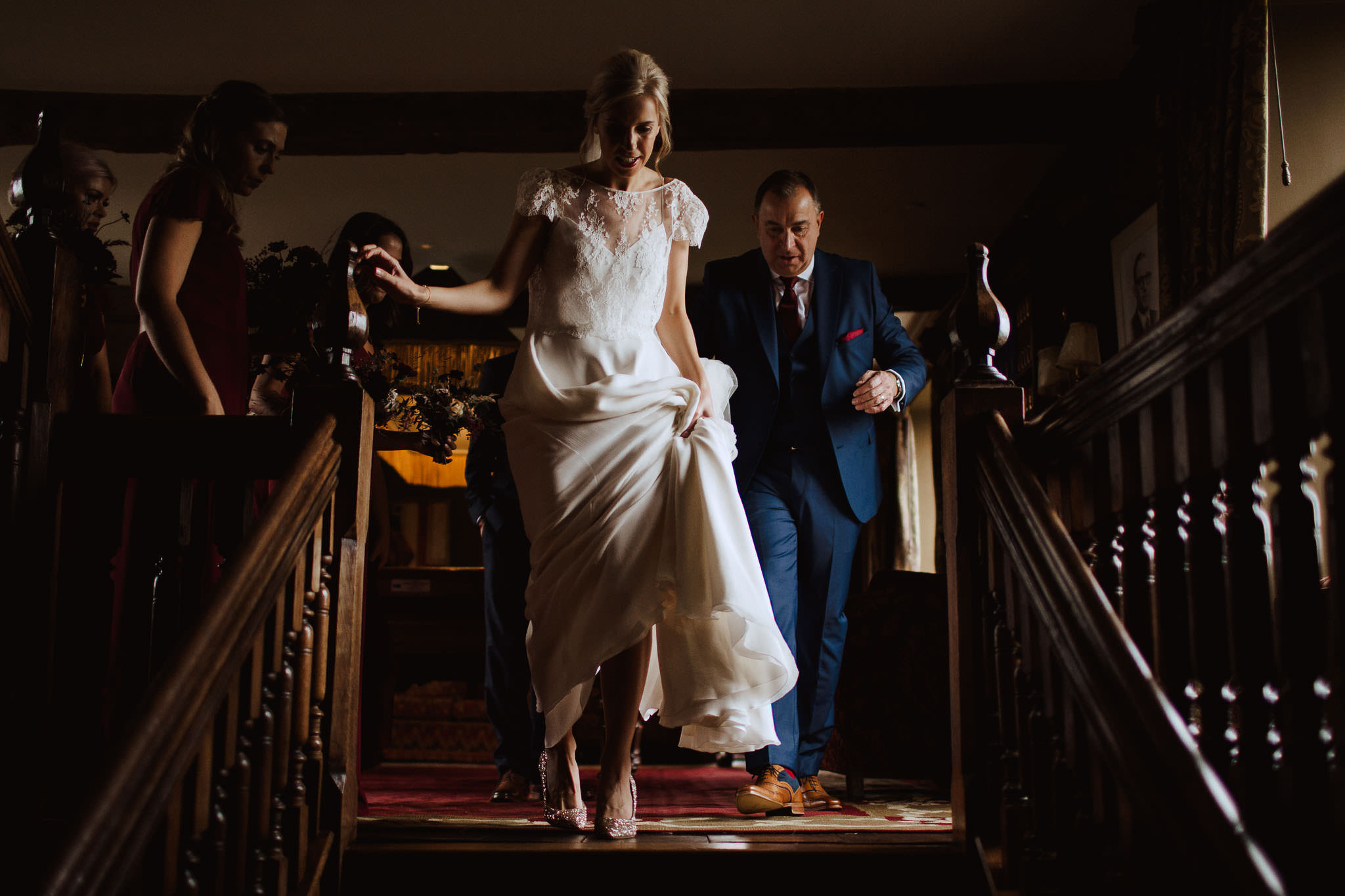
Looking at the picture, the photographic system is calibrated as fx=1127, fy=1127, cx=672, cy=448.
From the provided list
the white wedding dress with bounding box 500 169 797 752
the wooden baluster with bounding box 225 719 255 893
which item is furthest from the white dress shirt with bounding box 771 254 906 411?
the wooden baluster with bounding box 225 719 255 893

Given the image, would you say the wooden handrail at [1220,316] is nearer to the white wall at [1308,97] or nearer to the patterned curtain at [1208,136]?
the patterned curtain at [1208,136]

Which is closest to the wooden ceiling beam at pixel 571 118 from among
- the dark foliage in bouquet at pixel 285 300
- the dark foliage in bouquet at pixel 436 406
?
the dark foliage in bouquet at pixel 285 300

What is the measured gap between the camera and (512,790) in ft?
11.0

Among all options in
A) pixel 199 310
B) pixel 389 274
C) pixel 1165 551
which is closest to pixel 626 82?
pixel 389 274

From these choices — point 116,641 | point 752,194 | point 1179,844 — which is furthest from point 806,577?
point 752,194

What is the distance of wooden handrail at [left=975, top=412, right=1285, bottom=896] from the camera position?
1.16m

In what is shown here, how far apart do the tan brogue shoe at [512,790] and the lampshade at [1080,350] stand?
3947 millimetres

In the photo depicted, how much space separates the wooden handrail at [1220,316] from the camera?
1.26 meters

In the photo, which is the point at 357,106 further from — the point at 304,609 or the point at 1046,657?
the point at 1046,657

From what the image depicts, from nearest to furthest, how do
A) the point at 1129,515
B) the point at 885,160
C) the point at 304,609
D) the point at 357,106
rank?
the point at 1129,515 < the point at 304,609 < the point at 357,106 < the point at 885,160

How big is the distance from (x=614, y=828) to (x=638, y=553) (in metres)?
0.58

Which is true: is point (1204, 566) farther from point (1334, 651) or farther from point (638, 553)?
point (638, 553)

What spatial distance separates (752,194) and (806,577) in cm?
506

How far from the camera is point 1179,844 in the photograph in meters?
1.21
